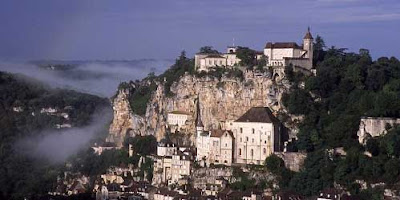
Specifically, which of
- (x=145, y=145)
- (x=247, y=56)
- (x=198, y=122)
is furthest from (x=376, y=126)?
(x=145, y=145)

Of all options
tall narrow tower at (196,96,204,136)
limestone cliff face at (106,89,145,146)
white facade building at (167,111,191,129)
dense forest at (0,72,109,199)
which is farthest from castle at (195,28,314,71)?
dense forest at (0,72,109,199)

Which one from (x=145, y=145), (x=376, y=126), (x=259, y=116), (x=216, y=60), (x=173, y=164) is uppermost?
(x=216, y=60)

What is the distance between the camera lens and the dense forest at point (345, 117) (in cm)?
4838

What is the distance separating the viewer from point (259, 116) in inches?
2112

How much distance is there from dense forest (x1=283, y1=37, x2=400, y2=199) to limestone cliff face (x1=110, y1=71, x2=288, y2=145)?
155cm

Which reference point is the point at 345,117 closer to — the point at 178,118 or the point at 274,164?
the point at 274,164

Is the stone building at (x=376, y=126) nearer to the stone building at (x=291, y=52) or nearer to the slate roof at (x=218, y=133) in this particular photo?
the stone building at (x=291, y=52)

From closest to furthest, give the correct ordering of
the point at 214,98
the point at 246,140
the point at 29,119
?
the point at 246,140
the point at 214,98
the point at 29,119

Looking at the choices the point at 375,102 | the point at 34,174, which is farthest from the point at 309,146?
the point at 34,174

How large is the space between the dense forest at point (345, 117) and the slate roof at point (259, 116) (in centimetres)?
134

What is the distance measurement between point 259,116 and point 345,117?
4.74 meters

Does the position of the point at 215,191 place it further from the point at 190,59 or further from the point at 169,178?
the point at 190,59

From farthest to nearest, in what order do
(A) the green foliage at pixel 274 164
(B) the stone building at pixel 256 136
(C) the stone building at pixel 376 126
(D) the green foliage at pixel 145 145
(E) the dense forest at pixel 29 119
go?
(E) the dense forest at pixel 29 119 → (D) the green foliage at pixel 145 145 → (B) the stone building at pixel 256 136 → (A) the green foliage at pixel 274 164 → (C) the stone building at pixel 376 126

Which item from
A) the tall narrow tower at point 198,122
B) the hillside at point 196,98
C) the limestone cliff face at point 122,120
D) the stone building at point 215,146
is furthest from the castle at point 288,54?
the limestone cliff face at point 122,120
